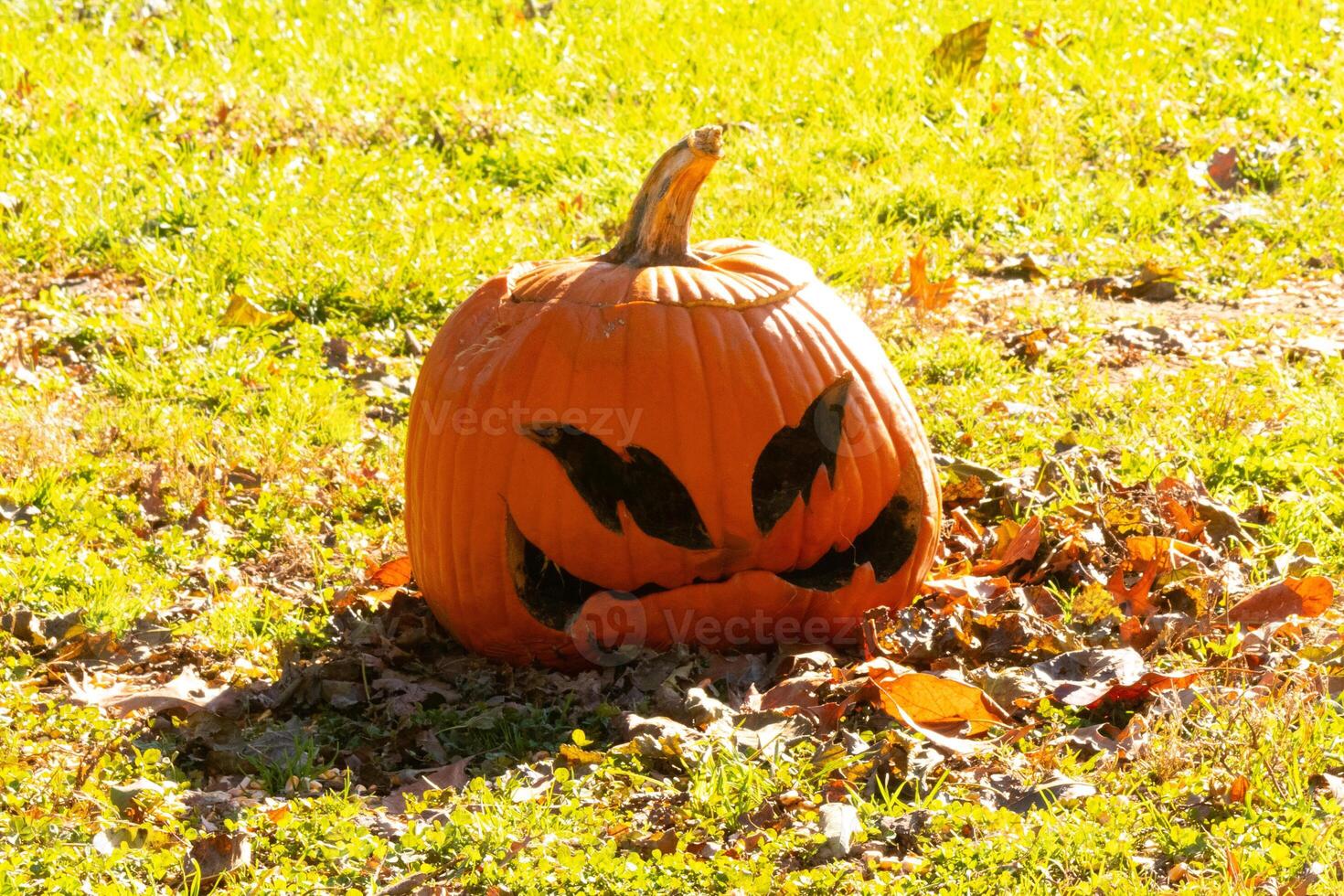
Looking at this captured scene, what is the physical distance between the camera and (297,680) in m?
3.63

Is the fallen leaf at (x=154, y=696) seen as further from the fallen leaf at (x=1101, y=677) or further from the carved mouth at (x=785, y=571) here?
the fallen leaf at (x=1101, y=677)

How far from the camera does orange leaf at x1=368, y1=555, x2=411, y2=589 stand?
4.27 metres

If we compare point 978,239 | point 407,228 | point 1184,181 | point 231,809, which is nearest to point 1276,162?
point 1184,181

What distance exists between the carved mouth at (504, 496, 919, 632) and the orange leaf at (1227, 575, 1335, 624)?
2.74 feet

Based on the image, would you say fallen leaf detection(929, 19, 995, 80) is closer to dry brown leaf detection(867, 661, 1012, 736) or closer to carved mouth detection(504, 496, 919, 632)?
carved mouth detection(504, 496, 919, 632)

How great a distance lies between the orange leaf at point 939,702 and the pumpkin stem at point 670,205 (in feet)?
3.70

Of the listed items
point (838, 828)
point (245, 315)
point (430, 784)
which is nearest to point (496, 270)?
point (245, 315)

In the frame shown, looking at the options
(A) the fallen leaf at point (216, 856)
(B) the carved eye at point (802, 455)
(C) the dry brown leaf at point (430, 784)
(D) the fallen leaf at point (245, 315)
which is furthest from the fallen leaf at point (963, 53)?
(A) the fallen leaf at point (216, 856)

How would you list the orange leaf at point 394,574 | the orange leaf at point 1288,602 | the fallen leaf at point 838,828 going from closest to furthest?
1. the fallen leaf at point 838,828
2. the orange leaf at point 1288,602
3. the orange leaf at point 394,574

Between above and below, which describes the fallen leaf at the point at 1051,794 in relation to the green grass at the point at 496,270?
below

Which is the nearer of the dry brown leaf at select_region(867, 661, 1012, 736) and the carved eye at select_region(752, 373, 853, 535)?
the dry brown leaf at select_region(867, 661, 1012, 736)

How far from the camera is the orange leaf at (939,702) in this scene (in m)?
3.31

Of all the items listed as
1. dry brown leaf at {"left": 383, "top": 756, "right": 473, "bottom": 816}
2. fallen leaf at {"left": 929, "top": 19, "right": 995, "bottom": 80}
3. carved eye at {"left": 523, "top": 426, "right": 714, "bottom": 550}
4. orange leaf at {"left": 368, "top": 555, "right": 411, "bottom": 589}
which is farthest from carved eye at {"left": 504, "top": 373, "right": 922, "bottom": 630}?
fallen leaf at {"left": 929, "top": 19, "right": 995, "bottom": 80}

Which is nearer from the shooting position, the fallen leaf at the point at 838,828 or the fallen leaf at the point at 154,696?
the fallen leaf at the point at 838,828
